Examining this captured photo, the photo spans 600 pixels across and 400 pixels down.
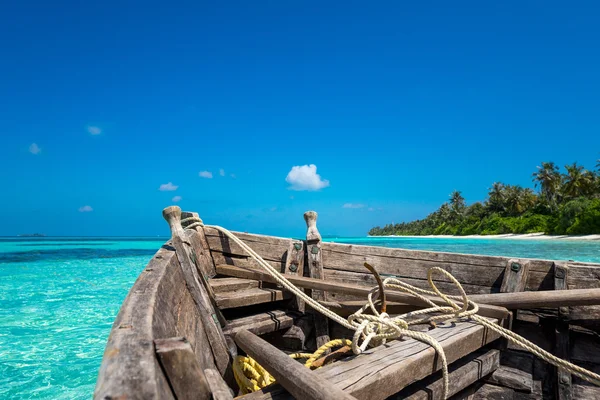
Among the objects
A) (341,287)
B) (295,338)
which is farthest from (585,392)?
(295,338)

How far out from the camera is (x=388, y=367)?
143cm

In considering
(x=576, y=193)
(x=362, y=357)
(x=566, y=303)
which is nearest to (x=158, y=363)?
(x=362, y=357)

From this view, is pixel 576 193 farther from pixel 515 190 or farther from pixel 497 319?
pixel 497 319

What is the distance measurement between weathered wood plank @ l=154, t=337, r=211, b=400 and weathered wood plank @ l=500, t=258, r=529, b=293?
8.44 feet

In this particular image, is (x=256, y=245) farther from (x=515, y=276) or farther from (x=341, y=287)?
(x=515, y=276)

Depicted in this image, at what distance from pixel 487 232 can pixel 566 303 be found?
63.3 m

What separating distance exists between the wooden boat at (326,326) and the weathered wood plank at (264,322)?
0.01 m

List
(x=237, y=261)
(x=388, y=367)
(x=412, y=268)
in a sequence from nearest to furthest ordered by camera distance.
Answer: (x=388, y=367) < (x=412, y=268) < (x=237, y=261)

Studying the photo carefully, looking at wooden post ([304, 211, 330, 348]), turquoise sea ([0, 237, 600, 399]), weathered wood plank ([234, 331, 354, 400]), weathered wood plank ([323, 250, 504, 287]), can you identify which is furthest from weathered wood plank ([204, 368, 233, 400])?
turquoise sea ([0, 237, 600, 399])

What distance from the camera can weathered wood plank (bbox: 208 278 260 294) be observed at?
3221 millimetres

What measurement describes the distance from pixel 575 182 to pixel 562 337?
58.8 metres

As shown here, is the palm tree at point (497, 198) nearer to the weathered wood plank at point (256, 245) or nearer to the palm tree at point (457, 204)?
the palm tree at point (457, 204)

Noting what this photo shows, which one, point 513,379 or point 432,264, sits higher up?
point 432,264

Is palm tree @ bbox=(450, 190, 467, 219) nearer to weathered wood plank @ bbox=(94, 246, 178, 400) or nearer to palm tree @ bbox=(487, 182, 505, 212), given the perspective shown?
palm tree @ bbox=(487, 182, 505, 212)
